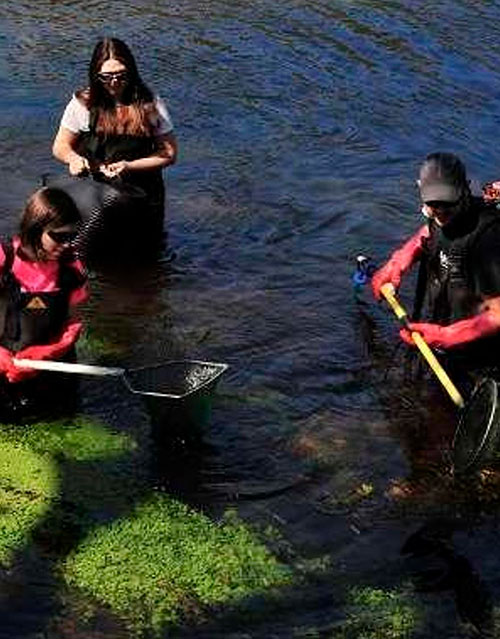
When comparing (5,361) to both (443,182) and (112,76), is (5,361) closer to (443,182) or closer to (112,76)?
(443,182)

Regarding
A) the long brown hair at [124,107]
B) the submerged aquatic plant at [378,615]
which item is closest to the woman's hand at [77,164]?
the long brown hair at [124,107]

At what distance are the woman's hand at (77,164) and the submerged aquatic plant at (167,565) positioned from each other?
3.60 meters

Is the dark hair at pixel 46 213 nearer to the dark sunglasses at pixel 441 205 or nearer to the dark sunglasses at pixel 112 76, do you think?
the dark sunglasses at pixel 441 205

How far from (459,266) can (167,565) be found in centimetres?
258

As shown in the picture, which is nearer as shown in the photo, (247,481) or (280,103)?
(247,481)

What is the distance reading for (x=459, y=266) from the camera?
6.72 metres

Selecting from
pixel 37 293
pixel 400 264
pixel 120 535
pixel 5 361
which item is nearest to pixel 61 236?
pixel 37 293

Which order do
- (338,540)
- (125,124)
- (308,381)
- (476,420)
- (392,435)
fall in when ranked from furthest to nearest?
(125,124), (308,381), (392,435), (476,420), (338,540)

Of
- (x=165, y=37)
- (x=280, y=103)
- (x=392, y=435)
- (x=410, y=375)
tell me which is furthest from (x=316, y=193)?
(x=165, y=37)

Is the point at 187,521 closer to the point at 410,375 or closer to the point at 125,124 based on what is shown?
the point at 410,375

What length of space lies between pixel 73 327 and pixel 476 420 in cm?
241

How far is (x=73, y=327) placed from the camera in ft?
21.2

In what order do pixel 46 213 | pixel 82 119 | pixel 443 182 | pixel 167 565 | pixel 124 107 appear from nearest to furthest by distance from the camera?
pixel 167 565 < pixel 46 213 < pixel 443 182 < pixel 124 107 < pixel 82 119

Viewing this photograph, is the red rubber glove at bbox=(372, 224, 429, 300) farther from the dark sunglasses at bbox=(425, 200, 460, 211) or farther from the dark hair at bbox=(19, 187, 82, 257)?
the dark hair at bbox=(19, 187, 82, 257)
